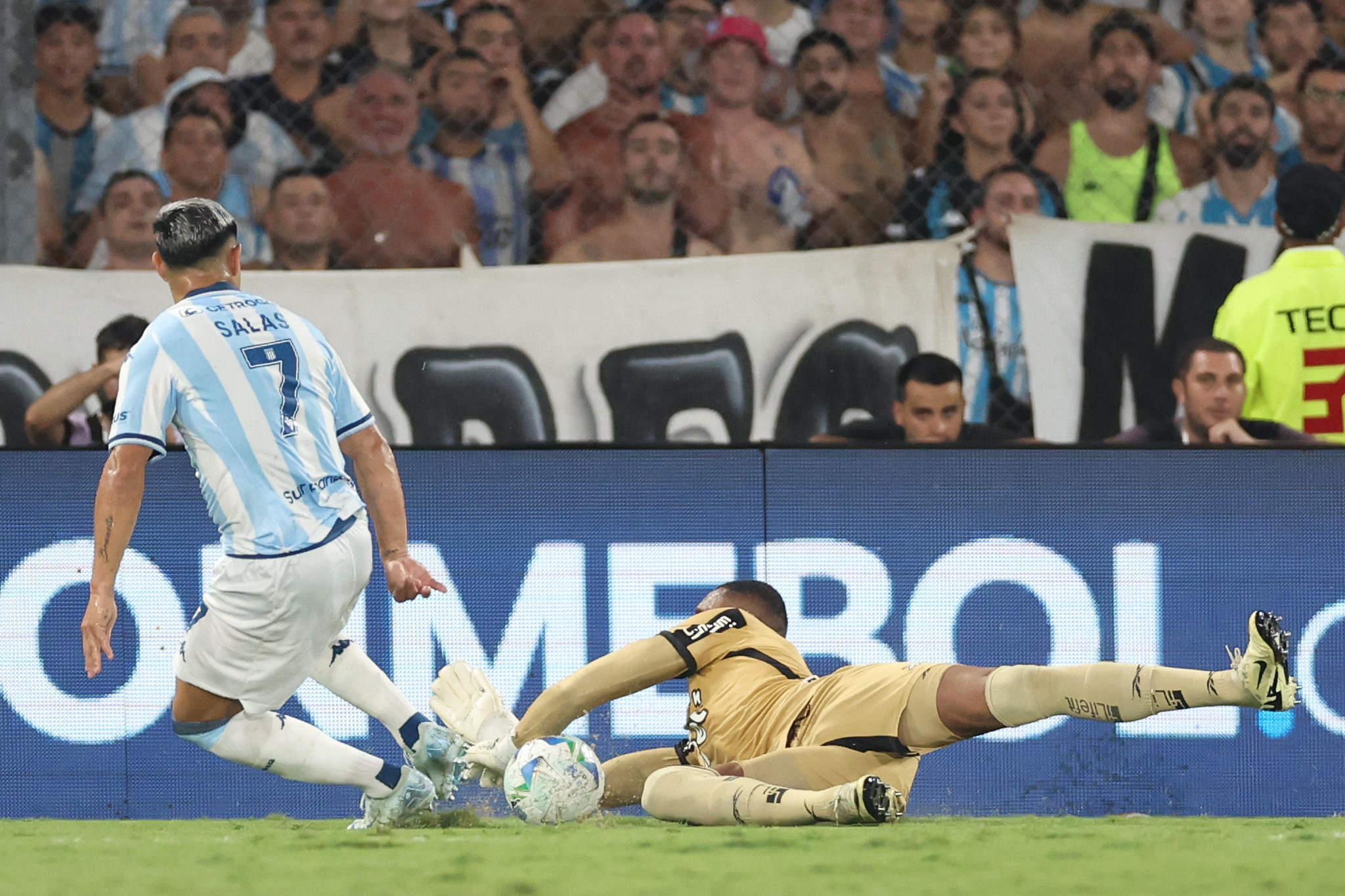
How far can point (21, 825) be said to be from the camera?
466cm

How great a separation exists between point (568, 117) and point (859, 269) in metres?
1.37

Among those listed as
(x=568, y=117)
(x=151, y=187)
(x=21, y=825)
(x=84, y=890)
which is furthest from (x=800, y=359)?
(x=84, y=890)

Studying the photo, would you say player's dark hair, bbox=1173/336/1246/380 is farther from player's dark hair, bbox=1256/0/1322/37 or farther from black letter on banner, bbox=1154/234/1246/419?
player's dark hair, bbox=1256/0/1322/37

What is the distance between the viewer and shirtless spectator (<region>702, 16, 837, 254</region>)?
21.6ft

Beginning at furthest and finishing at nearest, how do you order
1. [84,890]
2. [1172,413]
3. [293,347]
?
1. [1172,413]
2. [293,347]
3. [84,890]

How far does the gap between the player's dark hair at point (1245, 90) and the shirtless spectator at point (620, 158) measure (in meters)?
2.02

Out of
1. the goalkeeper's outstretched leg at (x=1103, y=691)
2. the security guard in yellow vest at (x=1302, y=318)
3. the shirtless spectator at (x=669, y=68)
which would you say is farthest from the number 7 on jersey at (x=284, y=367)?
the security guard in yellow vest at (x=1302, y=318)

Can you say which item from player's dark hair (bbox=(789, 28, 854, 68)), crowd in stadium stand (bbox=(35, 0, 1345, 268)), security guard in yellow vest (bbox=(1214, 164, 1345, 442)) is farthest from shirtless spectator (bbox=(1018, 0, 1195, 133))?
security guard in yellow vest (bbox=(1214, 164, 1345, 442))

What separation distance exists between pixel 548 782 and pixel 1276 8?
4.71 m

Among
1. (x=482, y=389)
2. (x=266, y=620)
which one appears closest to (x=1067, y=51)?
(x=482, y=389)

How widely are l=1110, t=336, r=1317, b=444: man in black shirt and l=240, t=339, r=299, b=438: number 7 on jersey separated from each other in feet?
9.61

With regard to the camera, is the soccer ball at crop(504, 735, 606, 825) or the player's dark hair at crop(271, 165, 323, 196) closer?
the soccer ball at crop(504, 735, 606, 825)

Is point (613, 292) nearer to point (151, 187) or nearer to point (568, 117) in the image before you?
point (568, 117)

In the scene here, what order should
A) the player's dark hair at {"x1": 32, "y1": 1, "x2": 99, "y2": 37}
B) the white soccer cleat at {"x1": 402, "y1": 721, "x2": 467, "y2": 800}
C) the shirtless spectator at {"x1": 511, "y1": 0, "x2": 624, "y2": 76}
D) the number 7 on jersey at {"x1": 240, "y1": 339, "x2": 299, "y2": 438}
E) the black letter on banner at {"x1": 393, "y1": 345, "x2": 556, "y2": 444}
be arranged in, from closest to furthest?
1. the number 7 on jersey at {"x1": 240, "y1": 339, "x2": 299, "y2": 438}
2. the white soccer cleat at {"x1": 402, "y1": 721, "x2": 467, "y2": 800}
3. the black letter on banner at {"x1": 393, "y1": 345, "x2": 556, "y2": 444}
4. the player's dark hair at {"x1": 32, "y1": 1, "x2": 99, "y2": 37}
5. the shirtless spectator at {"x1": 511, "y1": 0, "x2": 624, "y2": 76}
